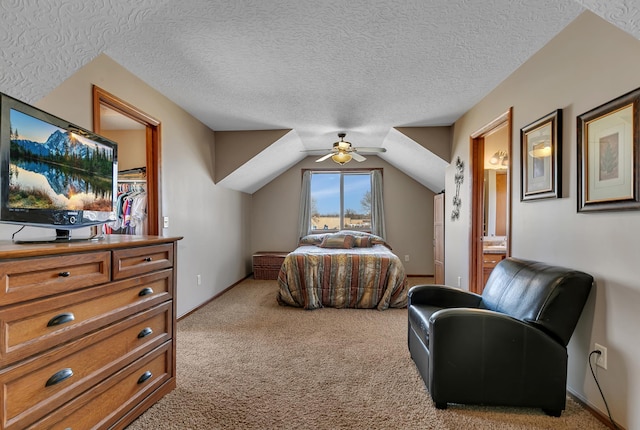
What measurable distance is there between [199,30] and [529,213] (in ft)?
8.98

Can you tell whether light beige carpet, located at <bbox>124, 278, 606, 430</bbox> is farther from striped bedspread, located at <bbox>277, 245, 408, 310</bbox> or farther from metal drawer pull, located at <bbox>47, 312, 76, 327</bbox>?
metal drawer pull, located at <bbox>47, 312, 76, 327</bbox>

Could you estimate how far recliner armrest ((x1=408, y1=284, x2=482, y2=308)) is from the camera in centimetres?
259

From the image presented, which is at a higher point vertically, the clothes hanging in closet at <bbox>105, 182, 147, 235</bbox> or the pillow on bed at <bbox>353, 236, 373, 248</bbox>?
the clothes hanging in closet at <bbox>105, 182, 147, 235</bbox>

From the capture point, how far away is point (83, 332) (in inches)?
57.6

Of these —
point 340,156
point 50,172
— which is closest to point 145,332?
point 50,172

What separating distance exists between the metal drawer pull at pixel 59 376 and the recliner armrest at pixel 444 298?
2.24m

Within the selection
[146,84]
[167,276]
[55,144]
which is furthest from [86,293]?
[146,84]

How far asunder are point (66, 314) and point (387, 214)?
568 cm

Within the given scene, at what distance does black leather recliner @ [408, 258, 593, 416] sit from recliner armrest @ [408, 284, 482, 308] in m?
0.60

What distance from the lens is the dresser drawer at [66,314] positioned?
117 cm

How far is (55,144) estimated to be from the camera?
1.57m

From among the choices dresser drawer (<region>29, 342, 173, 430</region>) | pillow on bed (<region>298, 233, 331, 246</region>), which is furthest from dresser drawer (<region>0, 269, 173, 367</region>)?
pillow on bed (<region>298, 233, 331, 246</region>)

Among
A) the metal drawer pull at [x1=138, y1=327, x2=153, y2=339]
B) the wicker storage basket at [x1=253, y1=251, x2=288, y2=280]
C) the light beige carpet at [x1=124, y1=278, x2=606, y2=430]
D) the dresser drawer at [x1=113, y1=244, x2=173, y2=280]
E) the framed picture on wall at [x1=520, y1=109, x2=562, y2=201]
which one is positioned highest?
the framed picture on wall at [x1=520, y1=109, x2=562, y2=201]

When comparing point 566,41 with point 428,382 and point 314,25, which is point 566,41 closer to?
point 314,25
